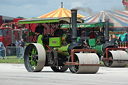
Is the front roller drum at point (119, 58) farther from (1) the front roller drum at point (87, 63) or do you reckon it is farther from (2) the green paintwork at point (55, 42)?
(1) the front roller drum at point (87, 63)

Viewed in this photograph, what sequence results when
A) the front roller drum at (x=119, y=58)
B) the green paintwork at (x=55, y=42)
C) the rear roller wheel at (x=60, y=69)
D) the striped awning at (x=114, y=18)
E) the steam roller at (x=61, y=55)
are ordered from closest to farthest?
the steam roller at (x=61, y=55) → the green paintwork at (x=55, y=42) → the rear roller wheel at (x=60, y=69) → the front roller drum at (x=119, y=58) → the striped awning at (x=114, y=18)

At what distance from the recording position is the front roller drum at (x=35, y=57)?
14.4m

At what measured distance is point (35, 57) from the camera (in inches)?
583

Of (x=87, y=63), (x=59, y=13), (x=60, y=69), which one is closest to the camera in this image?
(x=87, y=63)

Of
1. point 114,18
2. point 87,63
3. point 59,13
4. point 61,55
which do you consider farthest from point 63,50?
point 114,18

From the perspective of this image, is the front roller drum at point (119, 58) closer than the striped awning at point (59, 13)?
Yes

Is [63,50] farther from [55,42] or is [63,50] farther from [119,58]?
[119,58]

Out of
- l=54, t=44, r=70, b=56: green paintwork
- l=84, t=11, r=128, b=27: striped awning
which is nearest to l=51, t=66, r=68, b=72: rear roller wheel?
l=54, t=44, r=70, b=56: green paintwork

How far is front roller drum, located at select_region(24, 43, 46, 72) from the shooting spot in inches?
566

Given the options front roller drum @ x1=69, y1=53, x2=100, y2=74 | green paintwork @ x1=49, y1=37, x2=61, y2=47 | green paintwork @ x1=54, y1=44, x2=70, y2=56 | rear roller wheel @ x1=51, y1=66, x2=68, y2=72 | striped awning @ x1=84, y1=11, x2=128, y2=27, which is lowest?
rear roller wheel @ x1=51, y1=66, x2=68, y2=72

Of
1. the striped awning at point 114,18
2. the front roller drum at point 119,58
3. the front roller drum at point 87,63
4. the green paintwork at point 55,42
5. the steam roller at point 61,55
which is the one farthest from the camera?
the striped awning at point 114,18

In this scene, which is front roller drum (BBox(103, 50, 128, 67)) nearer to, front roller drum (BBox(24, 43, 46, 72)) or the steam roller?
the steam roller

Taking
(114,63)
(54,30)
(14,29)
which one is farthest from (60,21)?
(14,29)

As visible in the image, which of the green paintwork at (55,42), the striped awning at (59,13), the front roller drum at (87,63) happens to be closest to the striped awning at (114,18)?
the striped awning at (59,13)
